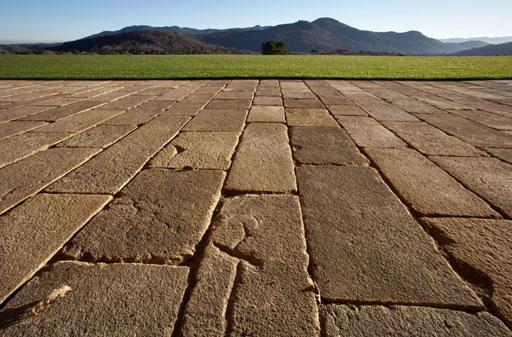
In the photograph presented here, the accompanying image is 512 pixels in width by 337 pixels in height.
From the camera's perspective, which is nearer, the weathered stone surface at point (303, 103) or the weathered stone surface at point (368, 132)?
the weathered stone surface at point (368, 132)

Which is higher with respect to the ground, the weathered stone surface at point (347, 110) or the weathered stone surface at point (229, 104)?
the weathered stone surface at point (347, 110)

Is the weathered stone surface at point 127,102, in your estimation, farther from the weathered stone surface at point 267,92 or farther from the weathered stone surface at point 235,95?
the weathered stone surface at point 267,92

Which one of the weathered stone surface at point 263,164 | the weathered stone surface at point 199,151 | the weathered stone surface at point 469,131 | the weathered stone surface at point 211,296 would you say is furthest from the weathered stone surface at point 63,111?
the weathered stone surface at point 469,131

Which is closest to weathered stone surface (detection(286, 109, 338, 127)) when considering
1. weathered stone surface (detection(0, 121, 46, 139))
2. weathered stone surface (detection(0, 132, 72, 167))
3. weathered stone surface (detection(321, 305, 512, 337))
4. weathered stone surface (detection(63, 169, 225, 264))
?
weathered stone surface (detection(63, 169, 225, 264))

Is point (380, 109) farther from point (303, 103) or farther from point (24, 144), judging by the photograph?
point (24, 144)

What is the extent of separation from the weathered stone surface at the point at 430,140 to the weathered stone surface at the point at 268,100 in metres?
1.93

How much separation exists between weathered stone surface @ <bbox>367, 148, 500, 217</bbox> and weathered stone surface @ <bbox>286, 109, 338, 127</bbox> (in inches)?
47.7

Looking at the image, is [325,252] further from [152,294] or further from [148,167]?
[148,167]

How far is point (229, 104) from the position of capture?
522 cm

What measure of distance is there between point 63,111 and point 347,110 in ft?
13.5

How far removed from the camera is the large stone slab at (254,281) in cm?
110

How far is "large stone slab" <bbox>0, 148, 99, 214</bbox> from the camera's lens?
204 cm

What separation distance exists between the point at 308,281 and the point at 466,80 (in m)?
9.89

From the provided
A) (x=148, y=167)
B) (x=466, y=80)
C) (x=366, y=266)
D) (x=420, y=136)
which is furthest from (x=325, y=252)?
(x=466, y=80)
